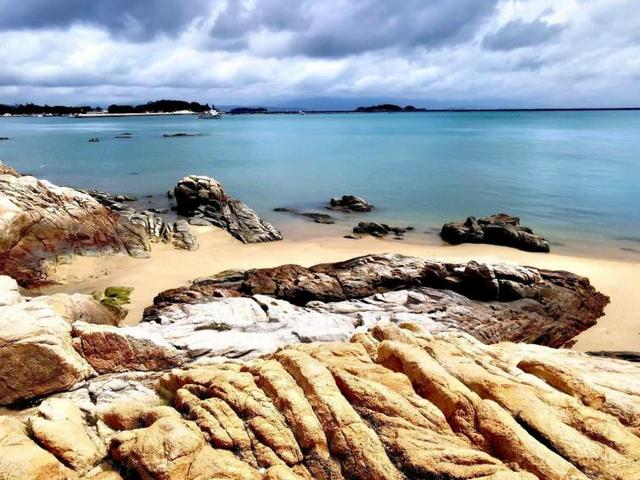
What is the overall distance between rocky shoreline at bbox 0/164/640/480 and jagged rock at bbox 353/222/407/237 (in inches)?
458

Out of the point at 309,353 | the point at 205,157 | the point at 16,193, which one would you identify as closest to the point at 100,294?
the point at 16,193

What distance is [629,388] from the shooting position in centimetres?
804

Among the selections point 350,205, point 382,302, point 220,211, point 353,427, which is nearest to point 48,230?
point 220,211

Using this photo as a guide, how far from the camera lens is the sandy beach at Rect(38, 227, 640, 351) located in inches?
608

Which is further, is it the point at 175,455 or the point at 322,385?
the point at 322,385

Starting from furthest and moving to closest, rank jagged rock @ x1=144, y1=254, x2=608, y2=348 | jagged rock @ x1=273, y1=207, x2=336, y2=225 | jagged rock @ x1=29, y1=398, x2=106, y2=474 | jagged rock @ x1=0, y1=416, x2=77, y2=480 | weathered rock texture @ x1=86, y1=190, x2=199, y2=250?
1. jagged rock @ x1=273, y1=207, x2=336, y2=225
2. weathered rock texture @ x1=86, y1=190, x2=199, y2=250
3. jagged rock @ x1=144, y1=254, x2=608, y2=348
4. jagged rock @ x1=29, y1=398, x2=106, y2=474
5. jagged rock @ x1=0, y1=416, x2=77, y2=480

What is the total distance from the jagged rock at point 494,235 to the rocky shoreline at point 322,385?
8345mm

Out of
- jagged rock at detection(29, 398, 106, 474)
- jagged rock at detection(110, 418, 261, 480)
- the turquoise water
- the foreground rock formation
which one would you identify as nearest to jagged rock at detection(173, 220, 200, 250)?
the turquoise water

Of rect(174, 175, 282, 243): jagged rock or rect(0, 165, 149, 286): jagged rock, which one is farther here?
rect(174, 175, 282, 243): jagged rock

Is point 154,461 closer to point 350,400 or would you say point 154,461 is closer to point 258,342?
point 350,400

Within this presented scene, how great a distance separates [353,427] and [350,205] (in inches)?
1181

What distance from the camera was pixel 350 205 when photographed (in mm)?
35844

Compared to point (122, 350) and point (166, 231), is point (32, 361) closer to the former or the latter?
point (122, 350)

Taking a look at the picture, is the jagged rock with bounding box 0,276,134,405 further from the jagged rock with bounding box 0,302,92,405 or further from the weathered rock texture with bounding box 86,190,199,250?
the weathered rock texture with bounding box 86,190,199,250
